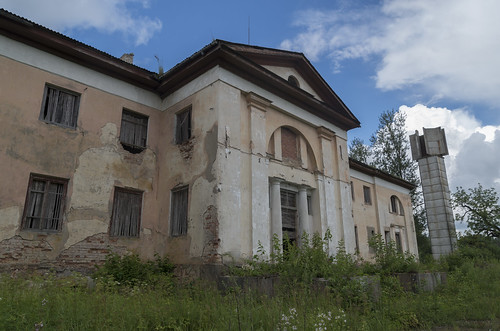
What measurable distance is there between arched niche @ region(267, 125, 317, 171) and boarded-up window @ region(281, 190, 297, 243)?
1181 millimetres

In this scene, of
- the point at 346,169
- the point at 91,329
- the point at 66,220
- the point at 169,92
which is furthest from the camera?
the point at 346,169

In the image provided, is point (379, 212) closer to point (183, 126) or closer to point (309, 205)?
point (309, 205)

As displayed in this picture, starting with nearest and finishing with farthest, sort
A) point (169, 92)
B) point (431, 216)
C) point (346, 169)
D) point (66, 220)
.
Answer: point (66, 220), point (169, 92), point (346, 169), point (431, 216)

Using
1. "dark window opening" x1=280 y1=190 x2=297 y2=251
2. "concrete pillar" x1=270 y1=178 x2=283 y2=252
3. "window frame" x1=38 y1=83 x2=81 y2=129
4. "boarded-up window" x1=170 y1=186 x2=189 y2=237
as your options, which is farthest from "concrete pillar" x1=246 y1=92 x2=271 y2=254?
"window frame" x1=38 y1=83 x2=81 y2=129

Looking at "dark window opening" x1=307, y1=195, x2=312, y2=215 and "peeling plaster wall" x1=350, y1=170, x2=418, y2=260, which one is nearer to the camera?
"dark window opening" x1=307, y1=195, x2=312, y2=215

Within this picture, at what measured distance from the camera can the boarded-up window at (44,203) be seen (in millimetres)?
8703

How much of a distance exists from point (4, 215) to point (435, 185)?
58.4ft

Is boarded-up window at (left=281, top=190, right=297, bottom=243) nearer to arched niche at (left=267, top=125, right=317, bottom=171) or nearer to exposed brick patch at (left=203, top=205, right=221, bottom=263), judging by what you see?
arched niche at (left=267, top=125, right=317, bottom=171)

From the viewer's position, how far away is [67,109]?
992 centimetres

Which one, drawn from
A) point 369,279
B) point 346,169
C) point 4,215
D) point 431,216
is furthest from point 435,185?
point 4,215

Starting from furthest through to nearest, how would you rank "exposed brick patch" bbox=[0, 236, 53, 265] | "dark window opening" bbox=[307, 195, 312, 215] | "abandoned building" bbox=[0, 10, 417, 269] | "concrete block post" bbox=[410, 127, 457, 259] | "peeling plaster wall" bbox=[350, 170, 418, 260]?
"peeling plaster wall" bbox=[350, 170, 418, 260] → "concrete block post" bbox=[410, 127, 457, 259] → "dark window opening" bbox=[307, 195, 312, 215] → "abandoned building" bbox=[0, 10, 417, 269] → "exposed brick patch" bbox=[0, 236, 53, 265]

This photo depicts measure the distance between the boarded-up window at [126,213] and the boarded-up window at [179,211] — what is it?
1.06 metres

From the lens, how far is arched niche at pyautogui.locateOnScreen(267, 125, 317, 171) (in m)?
12.1

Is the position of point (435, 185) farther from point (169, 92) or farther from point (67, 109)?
point (67, 109)
